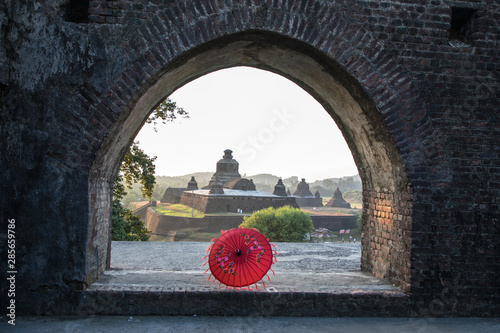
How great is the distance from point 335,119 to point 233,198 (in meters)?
29.2

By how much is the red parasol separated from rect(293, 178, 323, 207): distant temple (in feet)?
161

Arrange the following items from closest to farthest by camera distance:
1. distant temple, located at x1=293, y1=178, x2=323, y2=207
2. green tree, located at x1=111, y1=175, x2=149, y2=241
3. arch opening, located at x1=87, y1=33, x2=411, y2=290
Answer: arch opening, located at x1=87, y1=33, x2=411, y2=290, green tree, located at x1=111, y1=175, x2=149, y2=241, distant temple, located at x1=293, y1=178, x2=323, y2=207

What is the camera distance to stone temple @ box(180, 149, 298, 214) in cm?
3406

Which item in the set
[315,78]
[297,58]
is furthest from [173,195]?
[297,58]

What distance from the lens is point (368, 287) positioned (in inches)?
174

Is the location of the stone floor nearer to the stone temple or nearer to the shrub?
the shrub

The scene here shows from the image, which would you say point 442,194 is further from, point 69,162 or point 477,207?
point 69,162

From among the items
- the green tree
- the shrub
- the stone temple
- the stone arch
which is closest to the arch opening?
the stone arch

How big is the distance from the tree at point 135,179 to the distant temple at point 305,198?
40.2m

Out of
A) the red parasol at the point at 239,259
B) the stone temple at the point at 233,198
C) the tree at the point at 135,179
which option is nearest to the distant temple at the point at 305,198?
the stone temple at the point at 233,198

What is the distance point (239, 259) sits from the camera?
4.13 metres

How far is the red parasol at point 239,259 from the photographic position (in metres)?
4.06

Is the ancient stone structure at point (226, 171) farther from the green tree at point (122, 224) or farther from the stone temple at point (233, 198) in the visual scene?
the green tree at point (122, 224)

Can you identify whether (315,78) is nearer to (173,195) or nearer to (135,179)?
(135,179)
